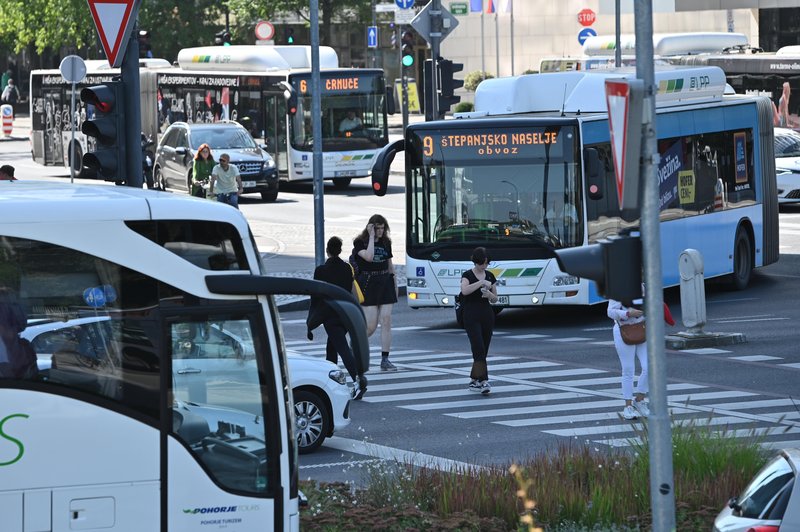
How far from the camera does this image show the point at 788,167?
34156 mm

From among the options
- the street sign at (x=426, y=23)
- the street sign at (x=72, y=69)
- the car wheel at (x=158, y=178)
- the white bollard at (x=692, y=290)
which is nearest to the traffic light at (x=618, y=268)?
the white bollard at (x=692, y=290)

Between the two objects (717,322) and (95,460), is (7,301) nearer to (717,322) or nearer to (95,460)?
(95,460)

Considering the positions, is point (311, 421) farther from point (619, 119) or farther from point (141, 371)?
point (619, 119)

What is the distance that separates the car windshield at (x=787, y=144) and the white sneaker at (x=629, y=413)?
21.6m

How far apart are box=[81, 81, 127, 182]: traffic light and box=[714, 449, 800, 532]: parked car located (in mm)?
6276

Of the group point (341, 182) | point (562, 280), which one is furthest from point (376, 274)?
point (341, 182)

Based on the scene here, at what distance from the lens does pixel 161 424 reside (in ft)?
24.4

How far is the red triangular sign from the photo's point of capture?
7562 millimetres

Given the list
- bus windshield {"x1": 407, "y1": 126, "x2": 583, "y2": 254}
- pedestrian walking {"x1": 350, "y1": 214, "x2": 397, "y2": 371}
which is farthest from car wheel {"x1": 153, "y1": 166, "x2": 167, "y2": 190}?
pedestrian walking {"x1": 350, "y1": 214, "x2": 397, "y2": 371}

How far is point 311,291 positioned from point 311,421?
6291mm

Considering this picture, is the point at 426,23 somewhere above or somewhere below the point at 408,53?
above

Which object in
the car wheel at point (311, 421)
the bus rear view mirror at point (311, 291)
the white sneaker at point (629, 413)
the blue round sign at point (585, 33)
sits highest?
the blue round sign at point (585, 33)

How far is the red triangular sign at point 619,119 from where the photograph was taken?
24.8ft

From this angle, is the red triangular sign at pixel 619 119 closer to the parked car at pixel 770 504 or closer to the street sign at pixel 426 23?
the parked car at pixel 770 504
